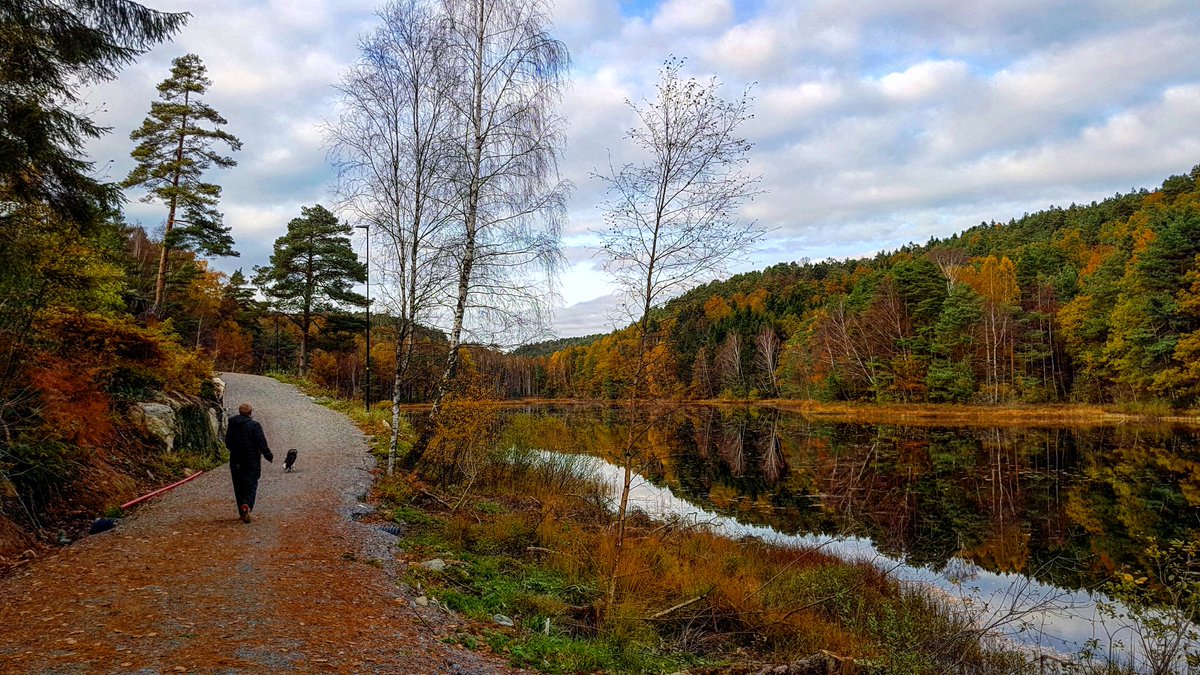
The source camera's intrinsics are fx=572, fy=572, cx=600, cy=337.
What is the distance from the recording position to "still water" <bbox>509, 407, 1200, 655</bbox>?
949 cm

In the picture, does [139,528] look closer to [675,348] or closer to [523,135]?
[675,348]

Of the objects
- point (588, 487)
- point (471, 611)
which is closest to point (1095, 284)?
point (588, 487)

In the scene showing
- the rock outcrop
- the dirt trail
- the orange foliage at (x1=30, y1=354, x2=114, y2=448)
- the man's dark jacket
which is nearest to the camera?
the dirt trail

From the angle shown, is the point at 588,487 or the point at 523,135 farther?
the point at 588,487

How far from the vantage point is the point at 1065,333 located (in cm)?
4844

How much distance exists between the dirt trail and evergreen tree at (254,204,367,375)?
28.5 meters

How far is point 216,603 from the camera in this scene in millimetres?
5293

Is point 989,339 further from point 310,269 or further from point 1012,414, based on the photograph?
point 310,269

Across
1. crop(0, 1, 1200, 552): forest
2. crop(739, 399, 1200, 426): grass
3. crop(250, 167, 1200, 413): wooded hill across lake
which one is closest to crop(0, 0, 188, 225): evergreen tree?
crop(0, 1, 1200, 552): forest

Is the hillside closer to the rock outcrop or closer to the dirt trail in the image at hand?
the rock outcrop

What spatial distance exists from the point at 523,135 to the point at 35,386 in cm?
900

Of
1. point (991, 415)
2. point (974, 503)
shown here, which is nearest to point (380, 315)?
point (974, 503)

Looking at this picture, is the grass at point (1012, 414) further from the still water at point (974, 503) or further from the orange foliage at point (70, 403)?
the orange foliage at point (70, 403)

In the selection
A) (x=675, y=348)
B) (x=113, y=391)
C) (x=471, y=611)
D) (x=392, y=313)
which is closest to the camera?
(x=471, y=611)
